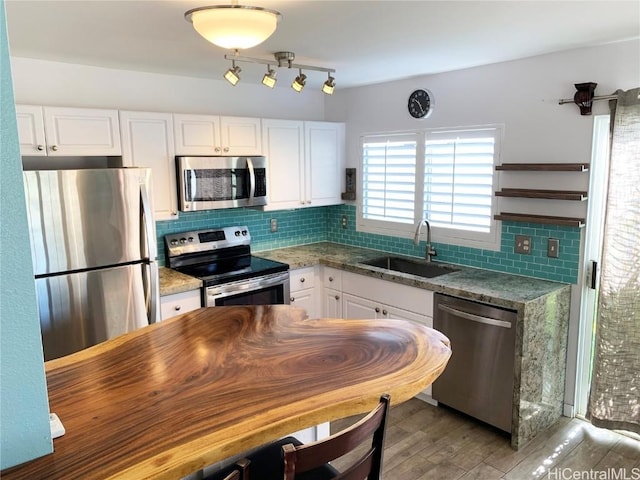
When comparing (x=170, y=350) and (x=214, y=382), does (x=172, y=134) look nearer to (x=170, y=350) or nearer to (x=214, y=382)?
(x=170, y=350)

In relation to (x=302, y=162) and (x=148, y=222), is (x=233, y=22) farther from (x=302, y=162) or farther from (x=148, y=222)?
(x=302, y=162)

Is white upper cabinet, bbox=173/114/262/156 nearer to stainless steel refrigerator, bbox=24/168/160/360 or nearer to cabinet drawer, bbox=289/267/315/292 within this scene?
stainless steel refrigerator, bbox=24/168/160/360

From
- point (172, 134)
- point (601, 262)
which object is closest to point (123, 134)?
point (172, 134)

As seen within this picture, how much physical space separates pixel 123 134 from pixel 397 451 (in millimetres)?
2749

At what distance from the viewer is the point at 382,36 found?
2564mm

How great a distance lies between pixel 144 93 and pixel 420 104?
2169mm

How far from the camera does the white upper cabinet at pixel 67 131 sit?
285cm

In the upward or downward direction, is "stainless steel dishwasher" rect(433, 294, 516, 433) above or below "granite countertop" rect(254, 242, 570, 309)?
below

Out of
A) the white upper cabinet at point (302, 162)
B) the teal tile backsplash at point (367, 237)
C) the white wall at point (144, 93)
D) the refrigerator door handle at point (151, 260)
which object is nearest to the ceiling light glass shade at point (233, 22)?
the refrigerator door handle at point (151, 260)

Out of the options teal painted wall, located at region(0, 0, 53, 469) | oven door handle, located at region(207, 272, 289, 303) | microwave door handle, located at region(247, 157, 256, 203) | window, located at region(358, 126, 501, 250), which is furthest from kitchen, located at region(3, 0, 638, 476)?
teal painted wall, located at region(0, 0, 53, 469)

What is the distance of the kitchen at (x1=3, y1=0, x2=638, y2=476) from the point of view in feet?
9.85

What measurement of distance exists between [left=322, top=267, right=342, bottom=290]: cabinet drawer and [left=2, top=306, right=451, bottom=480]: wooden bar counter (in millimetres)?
2035

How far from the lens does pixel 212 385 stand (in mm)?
1424

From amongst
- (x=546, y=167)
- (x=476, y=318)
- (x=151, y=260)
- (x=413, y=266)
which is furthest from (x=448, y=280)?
(x=151, y=260)
